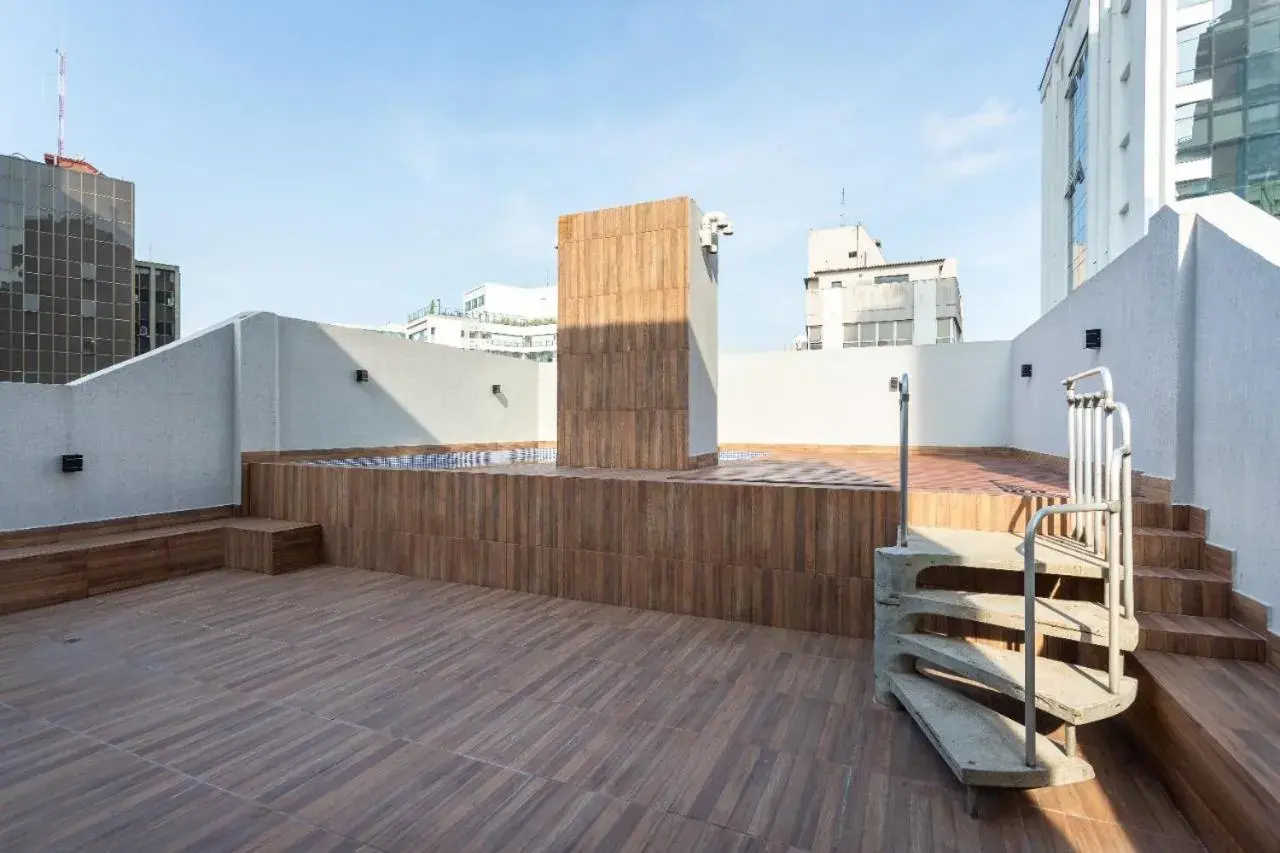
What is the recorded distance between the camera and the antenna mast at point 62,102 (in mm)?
24500

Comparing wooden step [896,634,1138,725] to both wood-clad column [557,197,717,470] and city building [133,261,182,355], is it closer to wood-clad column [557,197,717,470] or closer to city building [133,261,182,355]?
wood-clad column [557,197,717,470]

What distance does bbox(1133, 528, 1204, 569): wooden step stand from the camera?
2.52 metres

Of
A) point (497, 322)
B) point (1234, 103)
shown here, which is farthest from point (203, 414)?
point (497, 322)

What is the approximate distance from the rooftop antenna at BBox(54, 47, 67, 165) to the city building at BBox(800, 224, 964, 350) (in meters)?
34.6

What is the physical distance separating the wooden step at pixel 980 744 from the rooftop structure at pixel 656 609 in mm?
14

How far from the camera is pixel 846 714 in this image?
2.49 meters

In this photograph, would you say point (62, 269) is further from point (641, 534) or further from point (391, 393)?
point (641, 534)

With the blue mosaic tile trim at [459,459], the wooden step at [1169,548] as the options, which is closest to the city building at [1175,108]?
the blue mosaic tile trim at [459,459]

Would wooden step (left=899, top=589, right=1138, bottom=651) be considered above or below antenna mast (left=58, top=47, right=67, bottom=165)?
below

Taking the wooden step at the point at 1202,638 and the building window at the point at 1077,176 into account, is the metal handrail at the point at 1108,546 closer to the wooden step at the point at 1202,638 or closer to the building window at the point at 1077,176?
the wooden step at the point at 1202,638

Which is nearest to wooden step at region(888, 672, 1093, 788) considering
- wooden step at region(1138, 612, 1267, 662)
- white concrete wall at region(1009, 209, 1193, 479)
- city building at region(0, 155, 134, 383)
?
wooden step at region(1138, 612, 1267, 662)

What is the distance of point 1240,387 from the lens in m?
2.26

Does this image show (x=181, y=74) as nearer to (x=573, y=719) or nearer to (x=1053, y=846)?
(x=573, y=719)

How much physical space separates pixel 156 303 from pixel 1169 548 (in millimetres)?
40954
